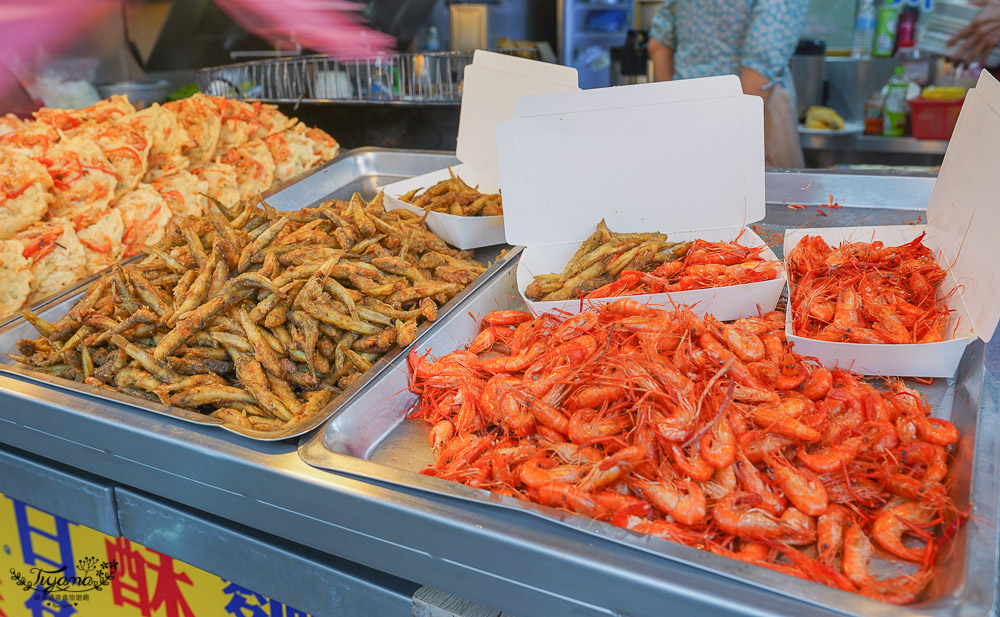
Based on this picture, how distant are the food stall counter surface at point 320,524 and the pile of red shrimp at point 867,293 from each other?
16cm

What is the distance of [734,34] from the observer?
4.55 metres

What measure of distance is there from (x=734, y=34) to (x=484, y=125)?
94.8 inches

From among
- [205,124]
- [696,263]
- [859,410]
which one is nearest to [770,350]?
[859,410]

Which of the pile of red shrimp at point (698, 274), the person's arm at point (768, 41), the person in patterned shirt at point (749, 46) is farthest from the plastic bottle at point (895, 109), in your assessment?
the pile of red shrimp at point (698, 274)

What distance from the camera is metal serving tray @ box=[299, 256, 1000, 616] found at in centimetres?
100

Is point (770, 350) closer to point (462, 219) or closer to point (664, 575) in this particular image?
point (664, 575)

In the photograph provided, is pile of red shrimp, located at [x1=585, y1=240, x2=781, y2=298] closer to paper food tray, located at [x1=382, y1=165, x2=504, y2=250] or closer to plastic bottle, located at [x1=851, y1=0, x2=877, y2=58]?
paper food tray, located at [x1=382, y1=165, x2=504, y2=250]

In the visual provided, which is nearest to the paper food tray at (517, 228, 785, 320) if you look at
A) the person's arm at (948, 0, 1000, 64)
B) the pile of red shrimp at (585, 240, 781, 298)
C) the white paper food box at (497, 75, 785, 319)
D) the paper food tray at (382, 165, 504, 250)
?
the pile of red shrimp at (585, 240, 781, 298)

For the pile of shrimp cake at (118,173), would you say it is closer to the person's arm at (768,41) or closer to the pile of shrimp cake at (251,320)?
the pile of shrimp cake at (251,320)

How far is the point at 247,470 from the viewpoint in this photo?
4.73 feet

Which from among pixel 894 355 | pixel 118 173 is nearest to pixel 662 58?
pixel 118 173

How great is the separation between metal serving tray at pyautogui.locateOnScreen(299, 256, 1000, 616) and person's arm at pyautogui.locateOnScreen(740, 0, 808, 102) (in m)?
3.14

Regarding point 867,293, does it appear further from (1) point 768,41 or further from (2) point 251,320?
(1) point 768,41

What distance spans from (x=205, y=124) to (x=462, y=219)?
68.4 inches
